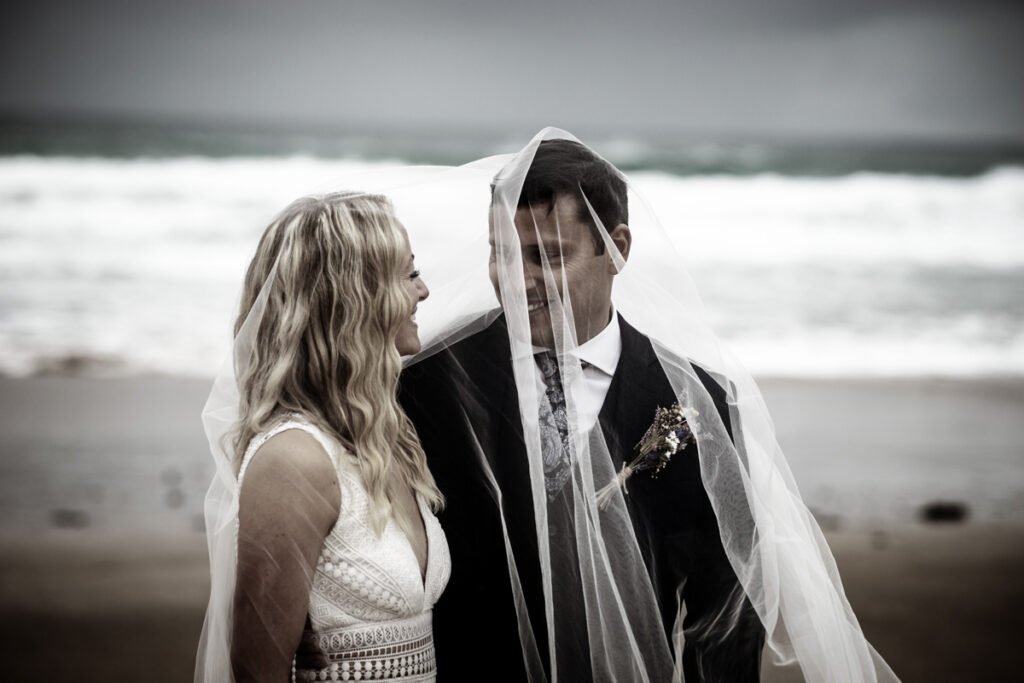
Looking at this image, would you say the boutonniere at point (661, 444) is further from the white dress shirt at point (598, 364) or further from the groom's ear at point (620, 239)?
the groom's ear at point (620, 239)

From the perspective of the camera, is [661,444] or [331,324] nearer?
[331,324]

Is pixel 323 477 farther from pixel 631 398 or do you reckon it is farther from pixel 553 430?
pixel 631 398

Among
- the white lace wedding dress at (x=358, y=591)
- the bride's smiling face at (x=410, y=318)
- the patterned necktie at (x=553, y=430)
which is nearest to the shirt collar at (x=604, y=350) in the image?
the patterned necktie at (x=553, y=430)

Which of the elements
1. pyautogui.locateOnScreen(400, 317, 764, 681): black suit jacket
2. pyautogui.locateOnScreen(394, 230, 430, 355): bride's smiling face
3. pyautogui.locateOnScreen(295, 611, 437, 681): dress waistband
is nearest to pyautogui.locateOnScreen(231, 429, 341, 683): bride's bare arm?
pyautogui.locateOnScreen(295, 611, 437, 681): dress waistband

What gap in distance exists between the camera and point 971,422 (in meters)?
8.45

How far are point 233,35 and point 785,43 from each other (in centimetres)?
1287

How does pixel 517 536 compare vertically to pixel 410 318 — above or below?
below

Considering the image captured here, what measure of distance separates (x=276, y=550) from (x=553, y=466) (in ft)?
2.58

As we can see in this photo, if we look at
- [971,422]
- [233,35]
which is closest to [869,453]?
[971,422]

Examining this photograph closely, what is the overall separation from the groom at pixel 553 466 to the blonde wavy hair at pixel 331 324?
1.26 feet

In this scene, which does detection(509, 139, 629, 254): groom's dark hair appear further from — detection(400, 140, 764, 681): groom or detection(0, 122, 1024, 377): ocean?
detection(0, 122, 1024, 377): ocean

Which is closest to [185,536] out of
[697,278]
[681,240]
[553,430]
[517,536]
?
[517,536]

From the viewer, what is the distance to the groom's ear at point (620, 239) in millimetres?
2799

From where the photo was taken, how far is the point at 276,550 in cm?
204
